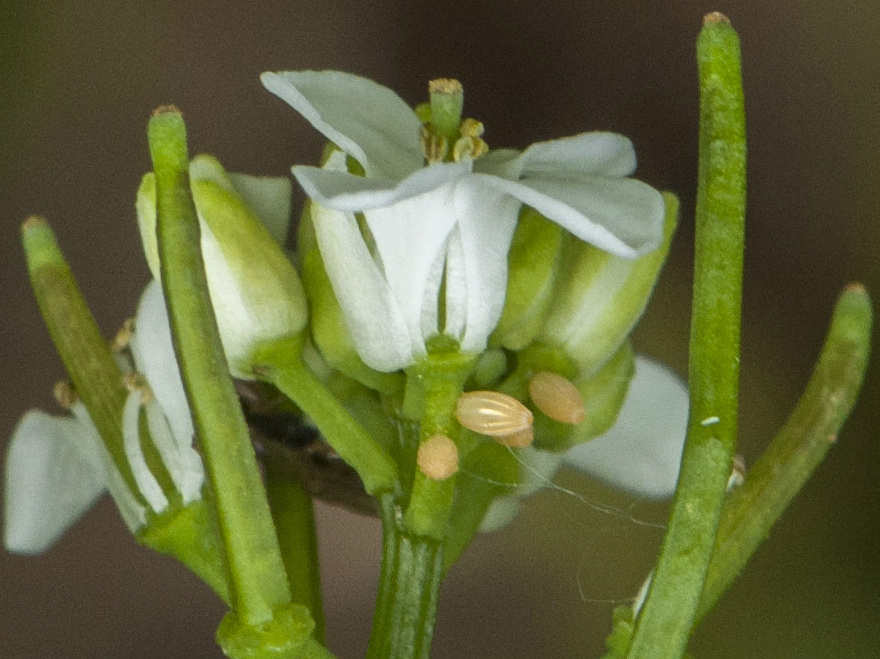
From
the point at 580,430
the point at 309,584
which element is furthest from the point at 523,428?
the point at 309,584

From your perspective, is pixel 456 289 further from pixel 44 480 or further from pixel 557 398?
pixel 44 480

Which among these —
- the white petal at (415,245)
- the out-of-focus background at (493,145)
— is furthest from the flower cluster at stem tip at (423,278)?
the out-of-focus background at (493,145)

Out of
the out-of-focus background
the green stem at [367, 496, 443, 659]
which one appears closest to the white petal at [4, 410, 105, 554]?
the green stem at [367, 496, 443, 659]

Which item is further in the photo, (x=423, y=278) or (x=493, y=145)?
(x=493, y=145)

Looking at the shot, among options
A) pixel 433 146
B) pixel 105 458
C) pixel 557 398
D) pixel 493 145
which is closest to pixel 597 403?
pixel 557 398

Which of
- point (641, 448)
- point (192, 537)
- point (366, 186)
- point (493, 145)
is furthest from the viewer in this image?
point (493, 145)

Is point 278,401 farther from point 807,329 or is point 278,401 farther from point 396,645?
point 807,329

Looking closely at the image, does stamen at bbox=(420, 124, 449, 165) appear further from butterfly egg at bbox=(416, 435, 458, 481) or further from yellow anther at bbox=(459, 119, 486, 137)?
butterfly egg at bbox=(416, 435, 458, 481)
